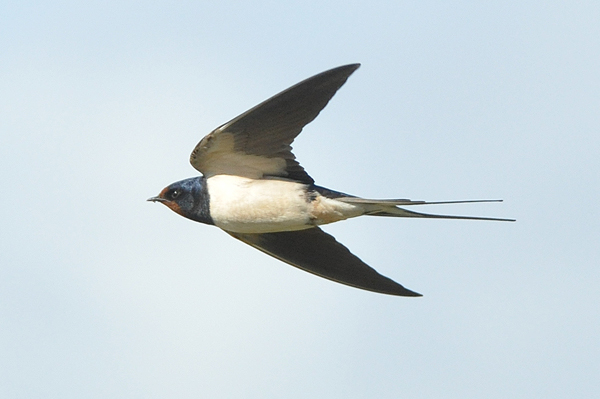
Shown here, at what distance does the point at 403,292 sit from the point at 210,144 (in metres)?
1.65

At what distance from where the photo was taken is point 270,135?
25.5 ft

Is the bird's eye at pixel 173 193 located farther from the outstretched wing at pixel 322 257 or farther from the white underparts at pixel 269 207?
the outstretched wing at pixel 322 257

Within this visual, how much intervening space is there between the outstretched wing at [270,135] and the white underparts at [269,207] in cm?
9

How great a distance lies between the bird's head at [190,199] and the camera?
8055 mm

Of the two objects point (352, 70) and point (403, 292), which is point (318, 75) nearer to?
point (352, 70)

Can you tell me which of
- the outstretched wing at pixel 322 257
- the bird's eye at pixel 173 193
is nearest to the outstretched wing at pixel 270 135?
the bird's eye at pixel 173 193

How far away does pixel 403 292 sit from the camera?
833cm

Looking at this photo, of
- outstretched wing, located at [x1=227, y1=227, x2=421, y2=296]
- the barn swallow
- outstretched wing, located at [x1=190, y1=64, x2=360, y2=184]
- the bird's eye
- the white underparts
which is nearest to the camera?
outstretched wing, located at [x1=190, y1=64, x2=360, y2=184]

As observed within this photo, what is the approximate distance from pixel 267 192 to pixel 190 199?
520 millimetres

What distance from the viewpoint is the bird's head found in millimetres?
8055

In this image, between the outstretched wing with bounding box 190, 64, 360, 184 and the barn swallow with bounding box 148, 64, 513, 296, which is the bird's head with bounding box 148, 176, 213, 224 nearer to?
the barn swallow with bounding box 148, 64, 513, 296

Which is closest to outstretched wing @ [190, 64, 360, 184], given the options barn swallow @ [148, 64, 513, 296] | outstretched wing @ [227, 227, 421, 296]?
barn swallow @ [148, 64, 513, 296]

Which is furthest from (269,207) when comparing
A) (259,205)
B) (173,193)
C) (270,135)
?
(173,193)

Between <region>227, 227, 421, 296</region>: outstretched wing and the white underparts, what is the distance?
1.43 feet
